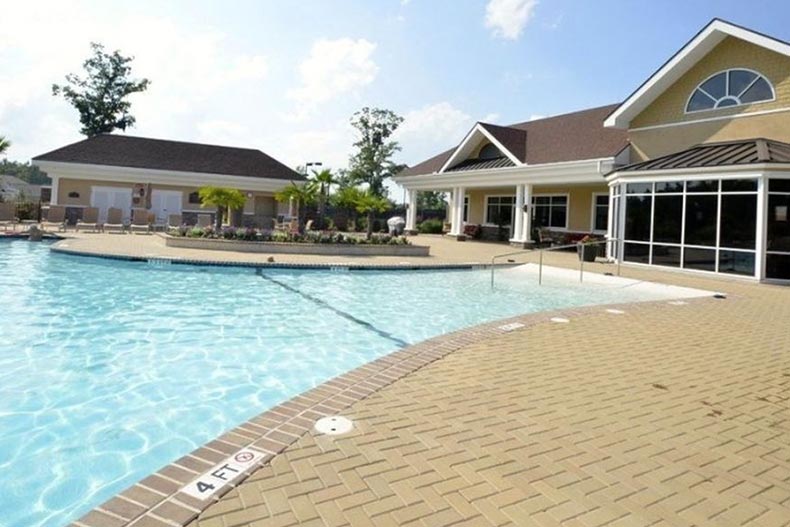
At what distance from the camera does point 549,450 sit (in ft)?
11.3

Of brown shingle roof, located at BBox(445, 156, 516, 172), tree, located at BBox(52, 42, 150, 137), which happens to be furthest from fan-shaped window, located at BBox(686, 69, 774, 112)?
tree, located at BBox(52, 42, 150, 137)

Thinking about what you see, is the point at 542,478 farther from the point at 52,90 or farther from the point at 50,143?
the point at 52,90

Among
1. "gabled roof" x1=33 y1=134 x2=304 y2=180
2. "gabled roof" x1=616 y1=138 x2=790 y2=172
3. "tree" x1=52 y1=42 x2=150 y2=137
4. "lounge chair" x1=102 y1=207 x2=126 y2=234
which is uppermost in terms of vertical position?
"tree" x1=52 y1=42 x2=150 y2=137

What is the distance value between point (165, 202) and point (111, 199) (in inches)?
108

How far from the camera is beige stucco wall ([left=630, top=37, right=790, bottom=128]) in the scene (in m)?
15.8

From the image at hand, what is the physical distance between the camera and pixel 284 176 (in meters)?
34.1

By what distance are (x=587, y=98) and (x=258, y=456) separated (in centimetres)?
2808

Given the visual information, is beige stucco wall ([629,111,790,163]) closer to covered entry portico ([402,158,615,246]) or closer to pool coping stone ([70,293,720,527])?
covered entry portico ([402,158,615,246])

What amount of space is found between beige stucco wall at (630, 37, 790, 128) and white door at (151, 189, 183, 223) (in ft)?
79.2

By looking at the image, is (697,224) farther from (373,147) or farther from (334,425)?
(373,147)

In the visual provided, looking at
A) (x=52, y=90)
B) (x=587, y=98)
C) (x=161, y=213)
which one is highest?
(x=52, y=90)

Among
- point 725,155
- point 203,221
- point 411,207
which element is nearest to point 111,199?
point 203,221

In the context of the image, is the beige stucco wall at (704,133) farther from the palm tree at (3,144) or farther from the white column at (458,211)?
the palm tree at (3,144)

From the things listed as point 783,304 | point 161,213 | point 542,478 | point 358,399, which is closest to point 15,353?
point 358,399
